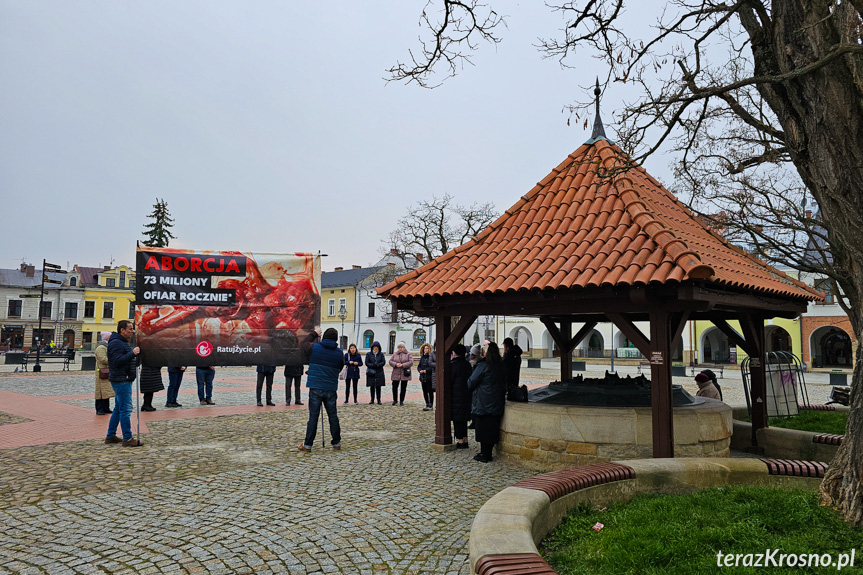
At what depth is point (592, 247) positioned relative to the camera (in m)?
6.78

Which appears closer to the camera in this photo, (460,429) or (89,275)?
(460,429)

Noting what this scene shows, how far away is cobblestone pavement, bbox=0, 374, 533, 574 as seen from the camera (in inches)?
160

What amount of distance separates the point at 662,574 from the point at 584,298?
3.79 m

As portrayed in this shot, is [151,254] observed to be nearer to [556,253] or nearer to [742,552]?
[556,253]

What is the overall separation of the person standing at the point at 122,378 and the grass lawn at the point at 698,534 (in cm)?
697

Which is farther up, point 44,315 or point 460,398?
point 44,315

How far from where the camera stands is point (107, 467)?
6922 mm

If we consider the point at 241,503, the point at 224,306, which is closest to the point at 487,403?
the point at 241,503

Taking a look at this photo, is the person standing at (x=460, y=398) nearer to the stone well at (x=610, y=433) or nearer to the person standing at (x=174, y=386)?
the stone well at (x=610, y=433)

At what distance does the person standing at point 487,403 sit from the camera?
754cm

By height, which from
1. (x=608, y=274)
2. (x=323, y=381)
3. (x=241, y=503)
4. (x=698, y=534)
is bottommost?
(x=241, y=503)

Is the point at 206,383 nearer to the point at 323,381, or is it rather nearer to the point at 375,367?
the point at 375,367

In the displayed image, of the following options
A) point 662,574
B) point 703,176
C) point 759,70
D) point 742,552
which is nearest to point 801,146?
point 759,70

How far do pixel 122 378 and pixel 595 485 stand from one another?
714 cm
